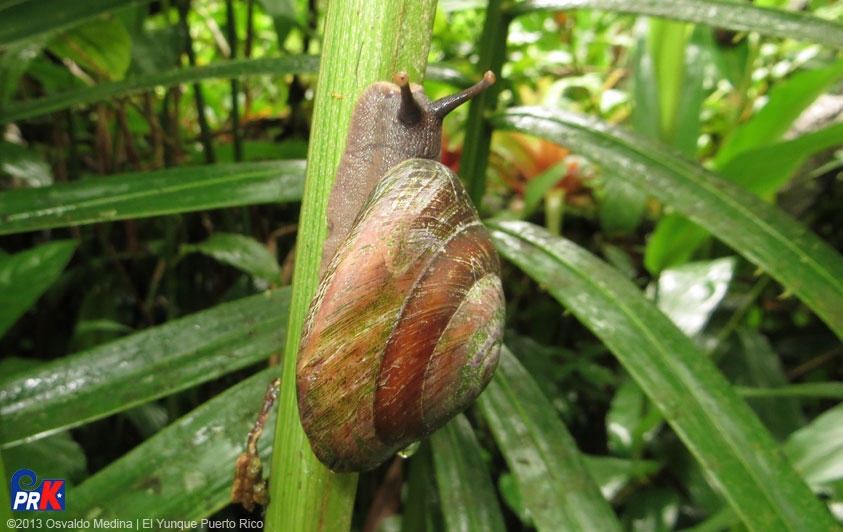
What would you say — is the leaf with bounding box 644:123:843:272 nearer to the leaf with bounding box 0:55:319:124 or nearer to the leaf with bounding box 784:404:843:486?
the leaf with bounding box 784:404:843:486

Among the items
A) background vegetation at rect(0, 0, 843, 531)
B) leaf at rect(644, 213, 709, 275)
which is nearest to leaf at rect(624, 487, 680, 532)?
background vegetation at rect(0, 0, 843, 531)

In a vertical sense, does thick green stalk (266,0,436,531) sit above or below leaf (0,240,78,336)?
above

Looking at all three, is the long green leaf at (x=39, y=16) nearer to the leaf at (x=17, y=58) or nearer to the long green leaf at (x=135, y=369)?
the leaf at (x=17, y=58)

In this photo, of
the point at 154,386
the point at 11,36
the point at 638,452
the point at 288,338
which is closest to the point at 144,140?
the point at 11,36

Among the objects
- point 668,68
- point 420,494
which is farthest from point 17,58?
point 668,68

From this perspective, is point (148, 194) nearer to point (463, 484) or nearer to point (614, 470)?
point (463, 484)
